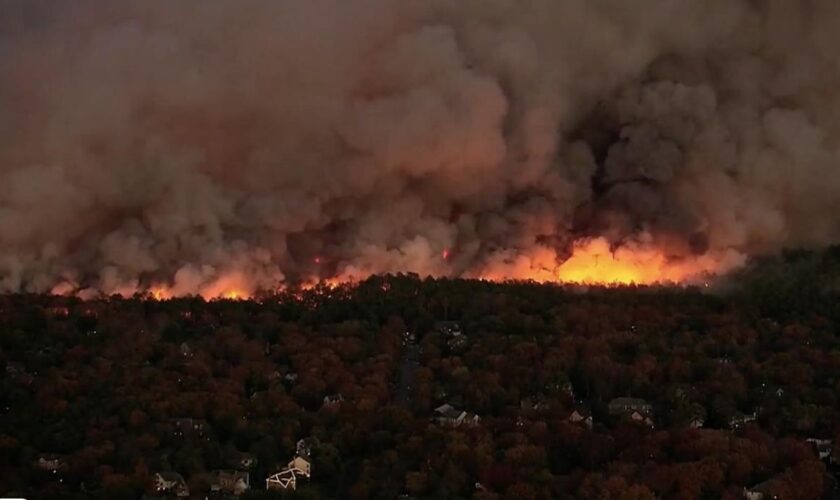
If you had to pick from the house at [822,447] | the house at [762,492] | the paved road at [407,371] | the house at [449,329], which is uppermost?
the house at [449,329]

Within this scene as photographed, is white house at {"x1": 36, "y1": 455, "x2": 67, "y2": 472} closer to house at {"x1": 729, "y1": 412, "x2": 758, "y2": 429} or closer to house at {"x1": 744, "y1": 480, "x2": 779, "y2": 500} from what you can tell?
house at {"x1": 744, "y1": 480, "x2": 779, "y2": 500}

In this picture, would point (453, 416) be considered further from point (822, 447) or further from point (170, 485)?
point (822, 447)

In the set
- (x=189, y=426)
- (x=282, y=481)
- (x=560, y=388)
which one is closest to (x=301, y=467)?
(x=282, y=481)

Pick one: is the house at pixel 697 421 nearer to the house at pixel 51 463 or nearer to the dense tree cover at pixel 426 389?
the dense tree cover at pixel 426 389

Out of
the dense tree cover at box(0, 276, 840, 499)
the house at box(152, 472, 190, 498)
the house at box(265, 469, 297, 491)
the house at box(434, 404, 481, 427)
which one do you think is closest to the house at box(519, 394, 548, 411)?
the dense tree cover at box(0, 276, 840, 499)

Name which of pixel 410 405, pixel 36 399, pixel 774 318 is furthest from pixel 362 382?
pixel 774 318

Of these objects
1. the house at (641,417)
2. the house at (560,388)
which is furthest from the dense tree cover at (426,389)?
the house at (641,417)

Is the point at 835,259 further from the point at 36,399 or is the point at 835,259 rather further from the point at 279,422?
the point at 36,399
